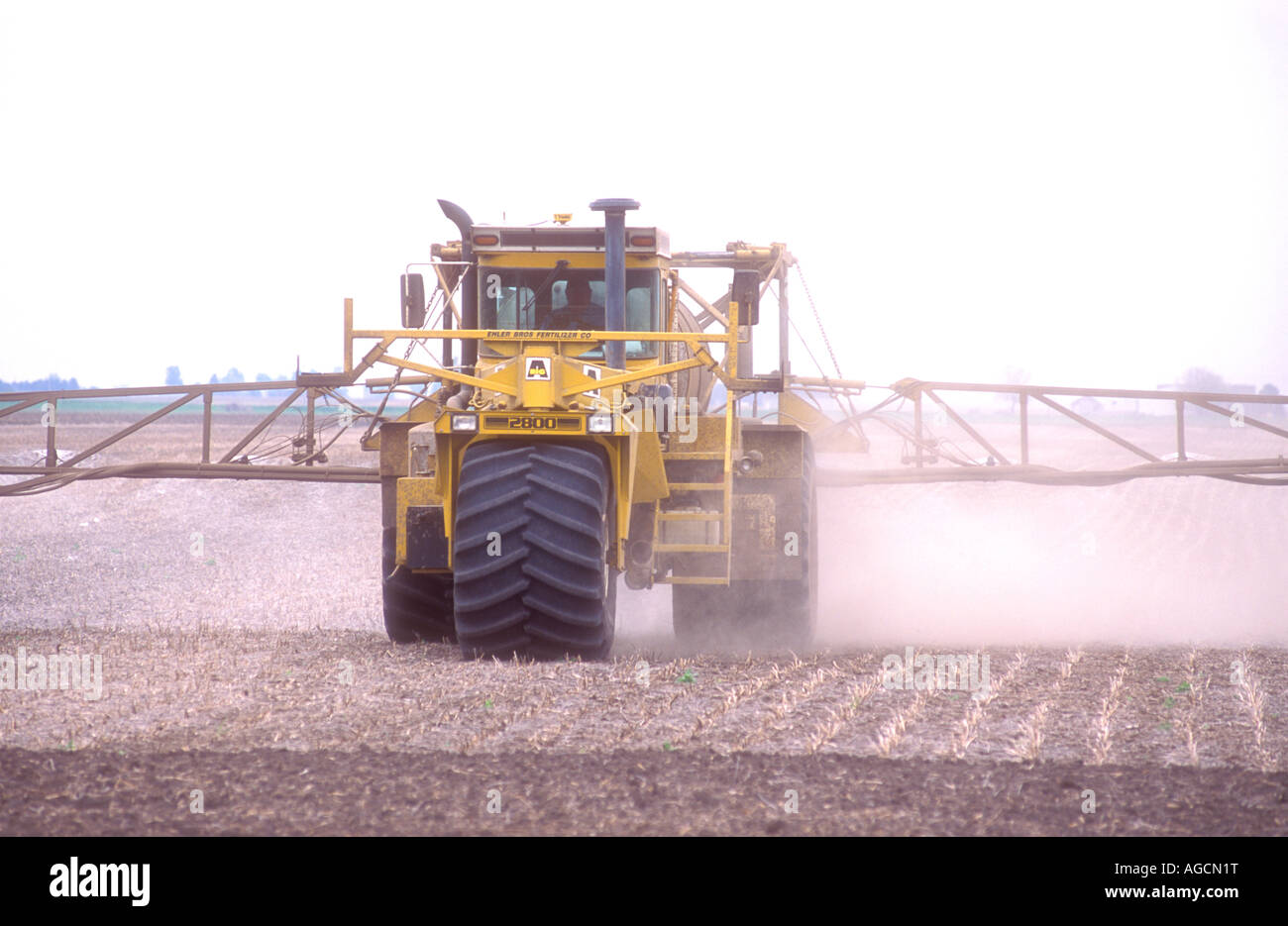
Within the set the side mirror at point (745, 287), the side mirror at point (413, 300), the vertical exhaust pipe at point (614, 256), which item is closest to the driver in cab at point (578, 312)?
the vertical exhaust pipe at point (614, 256)

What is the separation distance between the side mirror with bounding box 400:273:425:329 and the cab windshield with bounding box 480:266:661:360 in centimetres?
59

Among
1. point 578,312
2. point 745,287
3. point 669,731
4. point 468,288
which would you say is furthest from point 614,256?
point 669,731

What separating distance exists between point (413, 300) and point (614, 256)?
4.76 ft

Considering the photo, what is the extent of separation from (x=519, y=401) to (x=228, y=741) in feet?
9.60

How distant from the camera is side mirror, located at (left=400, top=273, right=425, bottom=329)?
9875mm

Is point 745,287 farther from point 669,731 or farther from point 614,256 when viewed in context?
point 669,731

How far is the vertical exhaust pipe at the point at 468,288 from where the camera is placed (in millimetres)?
10117

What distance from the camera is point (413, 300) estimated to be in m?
9.88

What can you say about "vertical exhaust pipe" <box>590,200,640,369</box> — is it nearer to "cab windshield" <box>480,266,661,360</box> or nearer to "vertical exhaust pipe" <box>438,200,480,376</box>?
"cab windshield" <box>480,266,661,360</box>

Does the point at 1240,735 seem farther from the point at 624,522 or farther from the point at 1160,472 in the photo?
the point at 1160,472

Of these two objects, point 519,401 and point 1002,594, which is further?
point 1002,594
